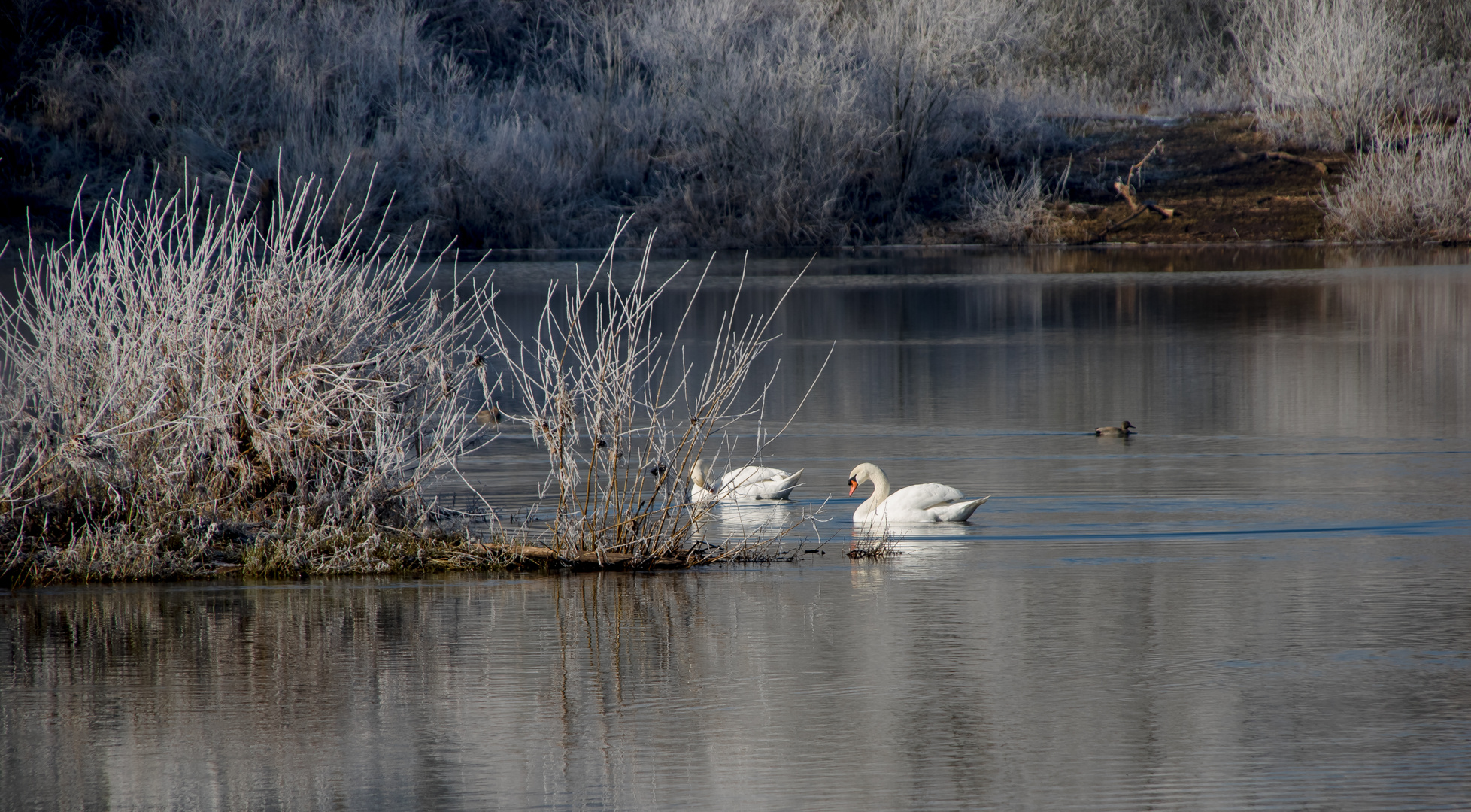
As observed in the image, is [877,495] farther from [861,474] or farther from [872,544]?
[872,544]

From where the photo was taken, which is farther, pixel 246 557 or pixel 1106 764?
pixel 246 557

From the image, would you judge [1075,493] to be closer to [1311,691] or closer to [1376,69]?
[1311,691]

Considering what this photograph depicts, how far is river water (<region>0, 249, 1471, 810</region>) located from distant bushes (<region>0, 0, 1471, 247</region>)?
953 inches

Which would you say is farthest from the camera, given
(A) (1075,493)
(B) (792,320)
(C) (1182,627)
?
(B) (792,320)

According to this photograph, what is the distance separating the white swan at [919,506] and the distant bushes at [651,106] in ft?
85.1

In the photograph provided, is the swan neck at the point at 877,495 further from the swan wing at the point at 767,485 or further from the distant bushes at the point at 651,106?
the distant bushes at the point at 651,106

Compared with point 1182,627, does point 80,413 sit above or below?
above

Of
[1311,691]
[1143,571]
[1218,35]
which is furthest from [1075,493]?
[1218,35]

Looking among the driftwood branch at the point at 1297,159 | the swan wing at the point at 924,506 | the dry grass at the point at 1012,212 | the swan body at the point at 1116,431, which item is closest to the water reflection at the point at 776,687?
the swan wing at the point at 924,506

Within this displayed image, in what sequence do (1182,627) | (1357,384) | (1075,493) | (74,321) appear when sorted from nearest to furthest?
(1182,627), (74,321), (1075,493), (1357,384)

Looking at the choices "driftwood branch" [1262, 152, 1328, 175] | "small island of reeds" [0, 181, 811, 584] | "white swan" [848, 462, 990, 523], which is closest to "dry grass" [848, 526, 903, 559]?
"white swan" [848, 462, 990, 523]

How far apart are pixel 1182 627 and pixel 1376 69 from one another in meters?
32.1

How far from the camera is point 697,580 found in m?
8.52

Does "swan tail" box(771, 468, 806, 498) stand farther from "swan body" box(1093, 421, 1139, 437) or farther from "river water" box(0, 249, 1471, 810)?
"swan body" box(1093, 421, 1139, 437)
